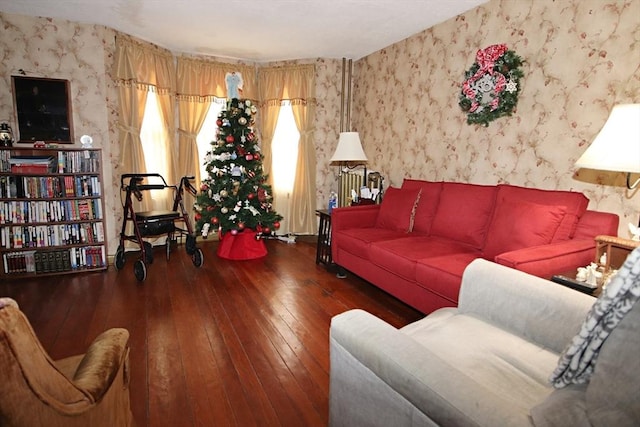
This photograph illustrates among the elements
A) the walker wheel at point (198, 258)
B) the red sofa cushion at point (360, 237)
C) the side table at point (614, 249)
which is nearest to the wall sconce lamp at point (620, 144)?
the side table at point (614, 249)

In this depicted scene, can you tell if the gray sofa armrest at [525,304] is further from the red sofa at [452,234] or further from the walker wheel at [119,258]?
the walker wheel at [119,258]

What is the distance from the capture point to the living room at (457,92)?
8.00 ft

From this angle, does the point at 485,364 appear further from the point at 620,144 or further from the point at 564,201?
the point at 564,201

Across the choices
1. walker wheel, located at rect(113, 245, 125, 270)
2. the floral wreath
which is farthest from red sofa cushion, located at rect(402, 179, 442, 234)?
walker wheel, located at rect(113, 245, 125, 270)

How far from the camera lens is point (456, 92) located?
3549 millimetres

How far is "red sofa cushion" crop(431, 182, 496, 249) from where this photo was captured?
298 centimetres

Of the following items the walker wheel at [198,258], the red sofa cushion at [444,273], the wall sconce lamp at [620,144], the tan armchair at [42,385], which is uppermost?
the wall sconce lamp at [620,144]

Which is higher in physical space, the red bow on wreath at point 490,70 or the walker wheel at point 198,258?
the red bow on wreath at point 490,70

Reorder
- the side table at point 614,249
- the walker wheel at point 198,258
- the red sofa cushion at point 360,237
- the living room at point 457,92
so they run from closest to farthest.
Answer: the side table at point 614,249 → the living room at point 457,92 → the red sofa cushion at point 360,237 → the walker wheel at point 198,258

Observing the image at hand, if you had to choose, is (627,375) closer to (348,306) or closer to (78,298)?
(348,306)

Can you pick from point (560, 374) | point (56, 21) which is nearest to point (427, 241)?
point (560, 374)

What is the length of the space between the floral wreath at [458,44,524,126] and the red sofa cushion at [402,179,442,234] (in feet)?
2.30

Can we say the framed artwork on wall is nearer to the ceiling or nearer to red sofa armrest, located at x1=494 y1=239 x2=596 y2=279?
the ceiling

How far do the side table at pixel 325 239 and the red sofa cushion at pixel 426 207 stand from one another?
36.9 inches
